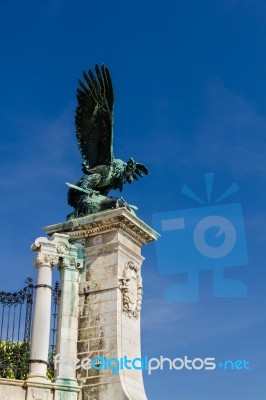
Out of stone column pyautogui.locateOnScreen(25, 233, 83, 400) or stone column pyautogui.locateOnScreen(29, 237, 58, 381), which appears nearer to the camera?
stone column pyautogui.locateOnScreen(25, 233, 83, 400)

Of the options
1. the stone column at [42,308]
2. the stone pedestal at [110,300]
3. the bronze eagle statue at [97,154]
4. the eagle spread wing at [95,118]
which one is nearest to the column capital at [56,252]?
the stone column at [42,308]

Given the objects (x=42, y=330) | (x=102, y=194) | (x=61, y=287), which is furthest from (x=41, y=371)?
(x=102, y=194)

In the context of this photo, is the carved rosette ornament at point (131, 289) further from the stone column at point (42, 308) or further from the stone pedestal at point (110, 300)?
the stone column at point (42, 308)

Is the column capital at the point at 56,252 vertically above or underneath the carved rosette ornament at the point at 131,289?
above

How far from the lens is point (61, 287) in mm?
12555

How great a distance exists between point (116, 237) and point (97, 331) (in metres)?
1.93

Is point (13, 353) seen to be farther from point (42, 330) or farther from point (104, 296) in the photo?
point (104, 296)

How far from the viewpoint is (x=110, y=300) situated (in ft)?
40.0

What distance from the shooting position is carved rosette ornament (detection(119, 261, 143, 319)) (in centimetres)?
1233

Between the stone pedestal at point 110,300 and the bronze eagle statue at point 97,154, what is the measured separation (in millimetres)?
533

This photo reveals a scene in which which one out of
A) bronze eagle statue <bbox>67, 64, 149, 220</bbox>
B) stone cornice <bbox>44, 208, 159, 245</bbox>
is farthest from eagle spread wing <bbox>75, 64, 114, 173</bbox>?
stone cornice <bbox>44, 208, 159, 245</bbox>

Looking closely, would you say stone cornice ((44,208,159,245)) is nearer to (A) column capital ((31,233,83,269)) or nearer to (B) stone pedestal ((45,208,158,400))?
(B) stone pedestal ((45,208,158,400))

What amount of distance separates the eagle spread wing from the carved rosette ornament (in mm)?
2711

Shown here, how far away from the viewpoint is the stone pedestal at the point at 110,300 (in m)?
11.7
